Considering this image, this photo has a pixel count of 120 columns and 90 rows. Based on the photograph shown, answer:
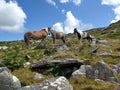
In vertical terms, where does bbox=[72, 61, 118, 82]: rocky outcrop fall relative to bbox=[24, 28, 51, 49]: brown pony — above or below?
below

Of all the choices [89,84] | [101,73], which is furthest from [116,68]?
[89,84]

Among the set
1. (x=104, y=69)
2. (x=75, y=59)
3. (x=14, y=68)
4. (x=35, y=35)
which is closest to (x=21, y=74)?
(x=14, y=68)

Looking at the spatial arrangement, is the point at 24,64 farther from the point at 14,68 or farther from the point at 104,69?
the point at 104,69

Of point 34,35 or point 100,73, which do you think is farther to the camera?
point 34,35

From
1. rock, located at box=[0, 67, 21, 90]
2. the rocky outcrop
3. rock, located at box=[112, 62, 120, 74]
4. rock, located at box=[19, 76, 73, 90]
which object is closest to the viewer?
rock, located at box=[19, 76, 73, 90]

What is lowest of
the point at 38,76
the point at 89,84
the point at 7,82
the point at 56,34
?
the point at 89,84

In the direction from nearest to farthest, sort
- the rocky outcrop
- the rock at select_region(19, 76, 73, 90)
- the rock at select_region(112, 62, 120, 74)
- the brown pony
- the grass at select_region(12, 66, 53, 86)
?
1. the rock at select_region(19, 76, 73, 90)
2. the rocky outcrop
3. the grass at select_region(12, 66, 53, 86)
4. the rock at select_region(112, 62, 120, 74)
5. the brown pony

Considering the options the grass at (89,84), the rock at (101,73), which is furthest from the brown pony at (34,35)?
the grass at (89,84)

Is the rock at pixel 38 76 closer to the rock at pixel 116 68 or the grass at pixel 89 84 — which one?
the grass at pixel 89 84

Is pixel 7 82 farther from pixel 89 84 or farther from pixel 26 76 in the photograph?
pixel 26 76

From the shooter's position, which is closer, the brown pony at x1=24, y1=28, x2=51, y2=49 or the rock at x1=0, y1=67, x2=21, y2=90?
the rock at x1=0, y1=67, x2=21, y2=90

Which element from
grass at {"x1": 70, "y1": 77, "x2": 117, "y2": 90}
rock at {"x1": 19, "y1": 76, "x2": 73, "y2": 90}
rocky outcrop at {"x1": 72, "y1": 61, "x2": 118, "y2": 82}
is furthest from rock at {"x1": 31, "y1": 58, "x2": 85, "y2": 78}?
rock at {"x1": 19, "y1": 76, "x2": 73, "y2": 90}

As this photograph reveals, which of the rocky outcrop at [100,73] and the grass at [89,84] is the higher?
the rocky outcrop at [100,73]

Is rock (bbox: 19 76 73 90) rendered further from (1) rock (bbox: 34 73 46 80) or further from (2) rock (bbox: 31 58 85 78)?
(2) rock (bbox: 31 58 85 78)
